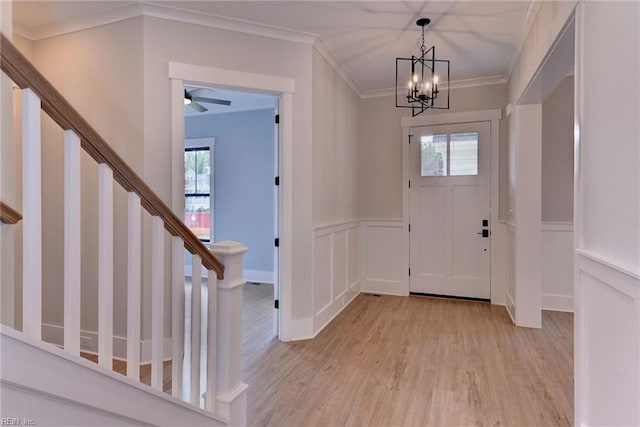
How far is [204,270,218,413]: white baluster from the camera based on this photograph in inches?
64.8

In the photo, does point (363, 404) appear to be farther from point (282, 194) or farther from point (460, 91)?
point (460, 91)

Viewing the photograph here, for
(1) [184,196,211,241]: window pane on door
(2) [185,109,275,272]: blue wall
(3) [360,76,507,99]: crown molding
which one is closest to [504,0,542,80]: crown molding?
(3) [360,76,507,99]: crown molding

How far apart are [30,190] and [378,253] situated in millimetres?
4159

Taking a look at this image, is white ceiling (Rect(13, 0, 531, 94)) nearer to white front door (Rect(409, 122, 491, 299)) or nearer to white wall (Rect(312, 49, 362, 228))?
white wall (Rect(312, 49, 362, 228))

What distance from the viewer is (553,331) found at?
3.38 m

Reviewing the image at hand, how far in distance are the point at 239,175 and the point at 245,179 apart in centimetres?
13

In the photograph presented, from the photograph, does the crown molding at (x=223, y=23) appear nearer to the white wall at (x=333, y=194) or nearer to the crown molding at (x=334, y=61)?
the crown molding at (x=334, y=61)

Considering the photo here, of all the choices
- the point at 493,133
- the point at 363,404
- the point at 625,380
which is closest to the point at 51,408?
the point at 363,404

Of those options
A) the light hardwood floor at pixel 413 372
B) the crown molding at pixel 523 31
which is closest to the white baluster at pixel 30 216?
the light hardwood floor at pixel 413 372

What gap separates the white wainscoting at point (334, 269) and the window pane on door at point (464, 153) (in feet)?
4.70

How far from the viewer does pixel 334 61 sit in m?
3.69

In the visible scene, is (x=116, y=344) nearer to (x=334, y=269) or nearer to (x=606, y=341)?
(x=334, y=269)

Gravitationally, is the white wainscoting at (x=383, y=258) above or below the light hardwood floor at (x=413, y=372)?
above

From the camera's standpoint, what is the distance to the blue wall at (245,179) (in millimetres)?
5516
